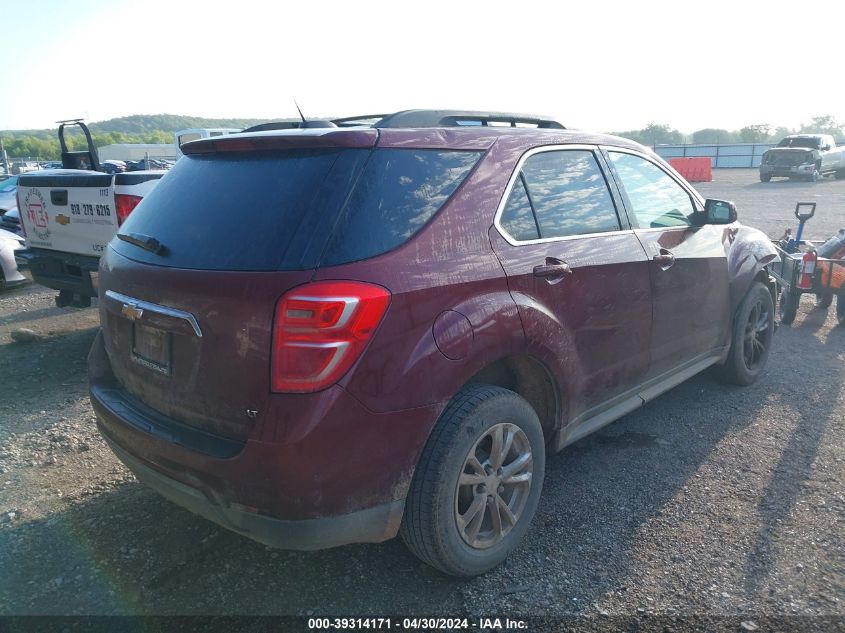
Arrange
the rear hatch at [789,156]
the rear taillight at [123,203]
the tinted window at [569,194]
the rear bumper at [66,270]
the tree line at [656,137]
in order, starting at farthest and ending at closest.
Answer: the tree line at [656,137], the rear hatch at [789,156], the rear bumper at [66,270], the rear taillight at [123,203], the tinted window at [569,194]

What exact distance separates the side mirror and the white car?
844 cm

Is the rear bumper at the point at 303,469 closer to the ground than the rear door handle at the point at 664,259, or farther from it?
closer to the ground

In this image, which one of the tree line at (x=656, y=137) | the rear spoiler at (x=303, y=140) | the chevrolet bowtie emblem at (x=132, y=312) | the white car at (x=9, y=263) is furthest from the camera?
the tree line at (x=656, y=137)

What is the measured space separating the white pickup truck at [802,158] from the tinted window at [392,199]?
95.8ft

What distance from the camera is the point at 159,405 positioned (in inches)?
101

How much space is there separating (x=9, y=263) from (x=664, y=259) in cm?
854

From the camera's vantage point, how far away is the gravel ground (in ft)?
8.52

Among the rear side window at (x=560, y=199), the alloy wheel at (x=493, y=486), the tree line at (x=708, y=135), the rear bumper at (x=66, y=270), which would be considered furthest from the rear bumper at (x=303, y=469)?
the tree line at (x=708, y=135)

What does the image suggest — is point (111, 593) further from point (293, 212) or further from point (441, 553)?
point (293, 212)

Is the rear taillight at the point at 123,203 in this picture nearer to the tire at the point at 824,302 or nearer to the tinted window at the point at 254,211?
the tinted window at the point at 254,211

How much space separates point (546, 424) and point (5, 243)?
28.2 feet

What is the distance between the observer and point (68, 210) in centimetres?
571

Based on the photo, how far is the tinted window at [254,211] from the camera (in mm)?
2254

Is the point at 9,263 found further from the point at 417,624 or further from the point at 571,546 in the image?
the point at 571,546
